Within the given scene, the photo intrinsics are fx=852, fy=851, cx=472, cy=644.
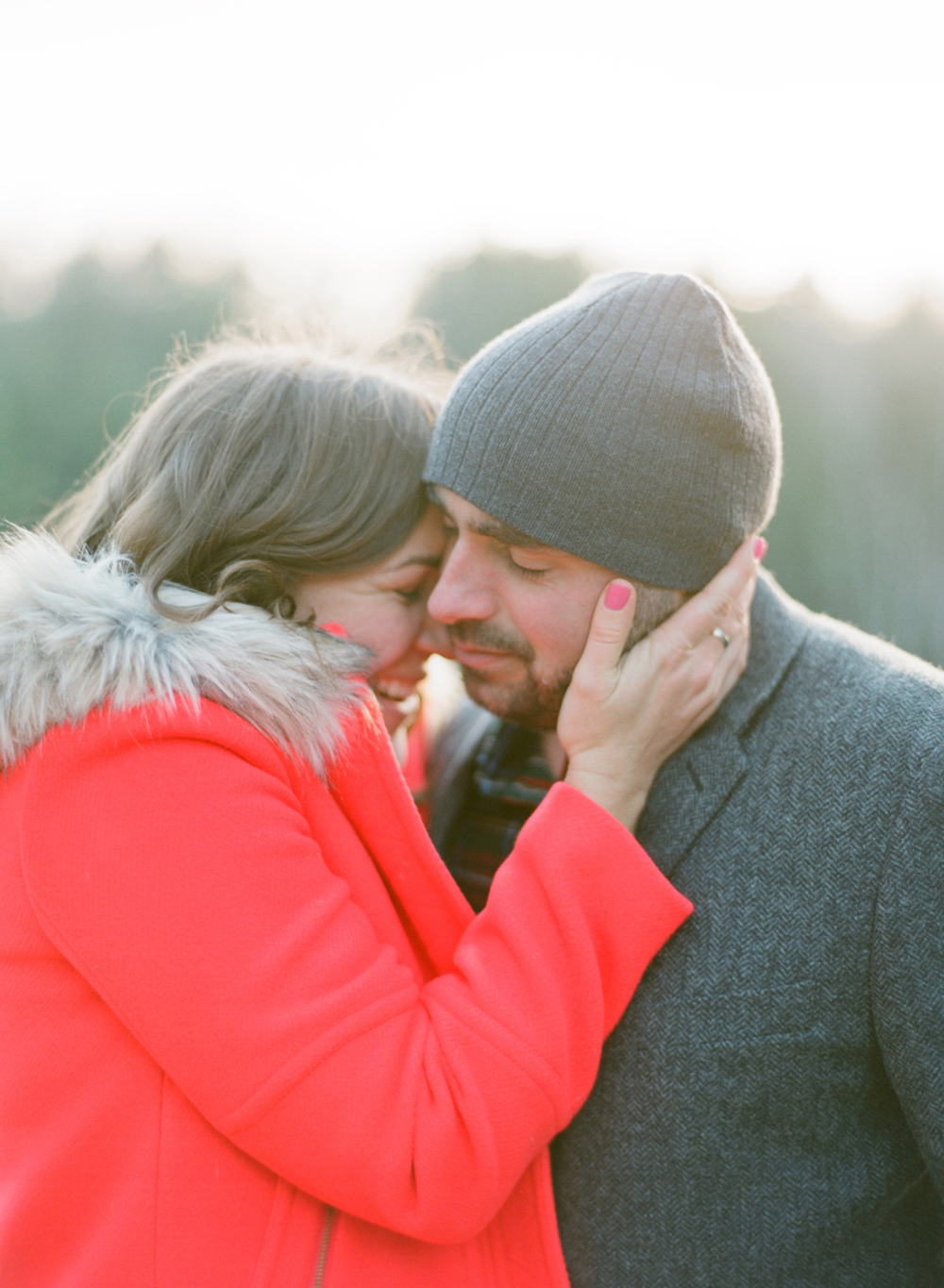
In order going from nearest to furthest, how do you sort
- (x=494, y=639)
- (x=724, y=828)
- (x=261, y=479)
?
1. (x=724, y=828)
2. (x=261, y=479)
3. (x=494, y=639)

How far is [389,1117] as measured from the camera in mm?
1107

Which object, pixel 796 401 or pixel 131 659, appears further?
pixel 796 401

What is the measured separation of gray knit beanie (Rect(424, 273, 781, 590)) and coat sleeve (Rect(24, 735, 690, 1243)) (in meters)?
0.72

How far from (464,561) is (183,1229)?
1.16 meters

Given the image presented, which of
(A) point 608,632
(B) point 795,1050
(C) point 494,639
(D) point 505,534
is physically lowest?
(B) point 795,1050

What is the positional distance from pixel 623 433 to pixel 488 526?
0.31m

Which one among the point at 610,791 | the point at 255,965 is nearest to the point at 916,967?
the point at 610,791

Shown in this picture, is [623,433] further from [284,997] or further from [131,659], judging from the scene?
[284,997]

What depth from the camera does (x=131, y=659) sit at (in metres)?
1.21

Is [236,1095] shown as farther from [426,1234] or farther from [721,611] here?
[721,611]

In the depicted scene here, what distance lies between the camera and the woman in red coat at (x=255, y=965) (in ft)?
3.57


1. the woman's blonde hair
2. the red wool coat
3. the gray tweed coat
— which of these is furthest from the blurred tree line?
the gray tweed coat

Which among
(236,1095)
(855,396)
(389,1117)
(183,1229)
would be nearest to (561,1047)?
(389,1117)

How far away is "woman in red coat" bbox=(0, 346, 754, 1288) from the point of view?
1088 mm
